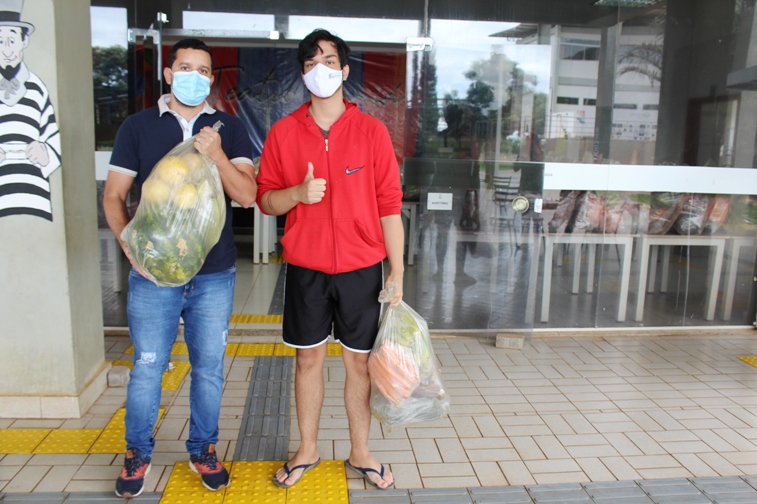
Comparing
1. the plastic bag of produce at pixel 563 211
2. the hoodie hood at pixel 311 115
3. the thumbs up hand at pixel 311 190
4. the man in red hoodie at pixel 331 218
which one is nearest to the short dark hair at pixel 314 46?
the man in red hoodie at pixel 331 218

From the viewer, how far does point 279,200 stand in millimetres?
2639

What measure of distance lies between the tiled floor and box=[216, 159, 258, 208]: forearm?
133 cm

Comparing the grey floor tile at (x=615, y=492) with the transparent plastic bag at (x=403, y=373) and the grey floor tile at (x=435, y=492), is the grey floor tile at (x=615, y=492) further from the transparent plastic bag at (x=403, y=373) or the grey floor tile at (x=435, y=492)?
the transparent plastic bag at (x=403, y=373)

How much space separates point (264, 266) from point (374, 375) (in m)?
5.26

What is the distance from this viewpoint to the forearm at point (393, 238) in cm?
272

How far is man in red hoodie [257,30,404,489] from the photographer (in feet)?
8.63

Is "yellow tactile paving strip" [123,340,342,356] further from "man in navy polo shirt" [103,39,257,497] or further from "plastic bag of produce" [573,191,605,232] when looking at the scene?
"plastic bag of produce" [573,191,605,232]

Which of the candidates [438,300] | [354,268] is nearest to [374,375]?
[354,268]

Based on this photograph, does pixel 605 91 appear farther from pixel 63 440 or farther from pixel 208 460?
pixel 63 440

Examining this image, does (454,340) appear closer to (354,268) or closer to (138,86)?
(354,268)

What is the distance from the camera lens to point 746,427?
142 inches

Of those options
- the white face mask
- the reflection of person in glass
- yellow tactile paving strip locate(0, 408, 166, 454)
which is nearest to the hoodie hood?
the white face mask

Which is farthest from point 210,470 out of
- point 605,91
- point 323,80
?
point 605,91

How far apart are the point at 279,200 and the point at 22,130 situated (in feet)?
4.99
